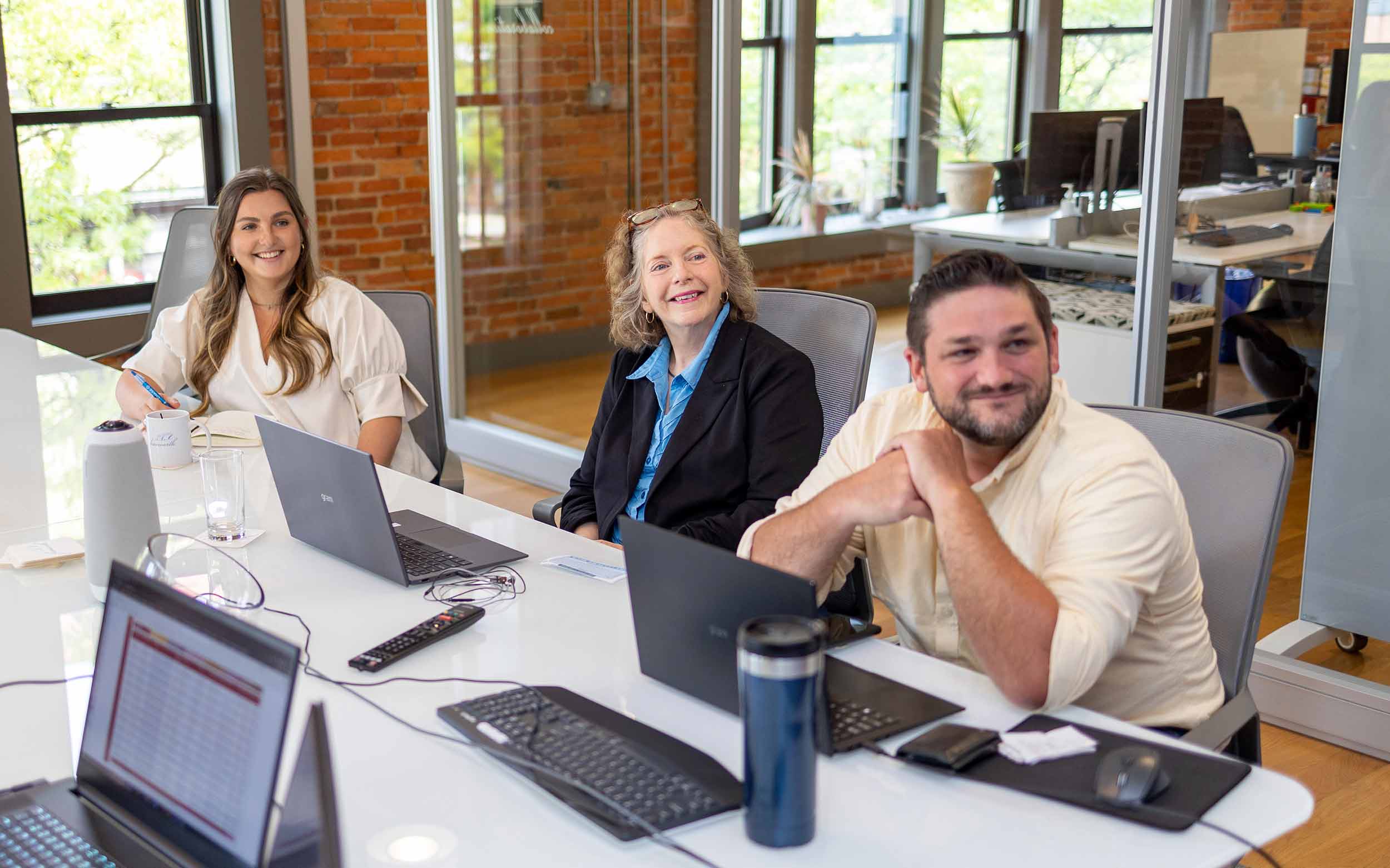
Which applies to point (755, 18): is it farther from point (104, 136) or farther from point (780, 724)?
point (780, 724)

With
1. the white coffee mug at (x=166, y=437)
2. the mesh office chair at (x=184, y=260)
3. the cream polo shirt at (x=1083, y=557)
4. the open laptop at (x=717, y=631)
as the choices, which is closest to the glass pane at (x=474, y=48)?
the mesh office chair at (x=184, y=260)

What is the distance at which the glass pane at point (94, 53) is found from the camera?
5188 millimetres

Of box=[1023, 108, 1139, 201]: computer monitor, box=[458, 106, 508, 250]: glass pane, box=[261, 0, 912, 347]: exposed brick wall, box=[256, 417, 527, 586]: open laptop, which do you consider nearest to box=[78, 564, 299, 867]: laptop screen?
box=[256, 417, 527, 586]: open laptop

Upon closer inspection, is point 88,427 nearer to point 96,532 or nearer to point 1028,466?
point 96,532

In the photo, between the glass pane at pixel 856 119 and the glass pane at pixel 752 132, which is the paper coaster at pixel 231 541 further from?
the glass pane at pixel 752 132

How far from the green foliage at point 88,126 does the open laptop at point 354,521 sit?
3.77 m

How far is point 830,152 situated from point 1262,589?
2.28 m

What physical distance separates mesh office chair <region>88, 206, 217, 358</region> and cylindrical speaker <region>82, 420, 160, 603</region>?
2.04 m

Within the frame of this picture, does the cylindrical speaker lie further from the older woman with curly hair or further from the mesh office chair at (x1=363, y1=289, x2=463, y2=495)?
the mesh office chair at (x1=363, y1=289, x2=463, y2=495)

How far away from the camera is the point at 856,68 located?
145 inches

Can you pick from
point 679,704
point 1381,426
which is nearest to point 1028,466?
point 679,704

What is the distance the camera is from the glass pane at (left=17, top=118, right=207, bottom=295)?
5348 mm

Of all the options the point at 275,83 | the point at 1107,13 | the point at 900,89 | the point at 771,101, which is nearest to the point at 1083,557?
the point at 1107,13

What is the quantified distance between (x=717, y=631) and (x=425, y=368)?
68.0 inches
